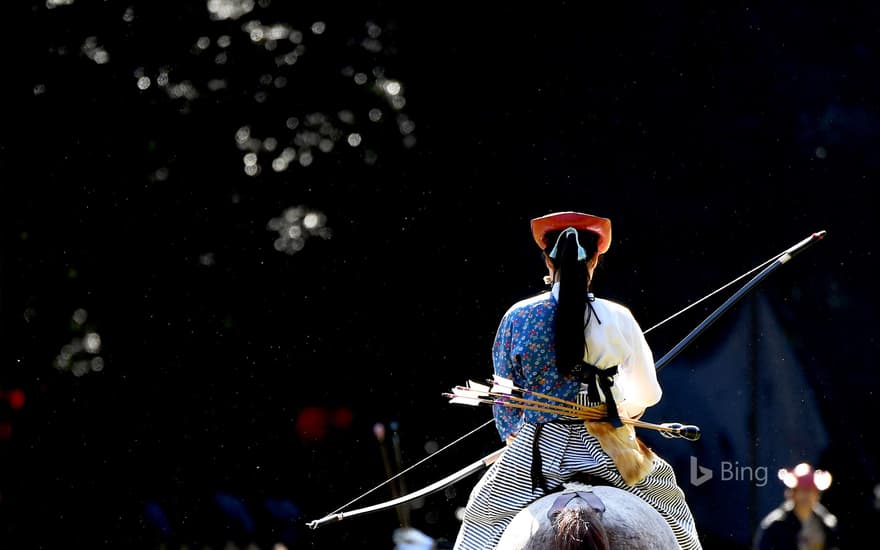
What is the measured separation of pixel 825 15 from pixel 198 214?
5114mm

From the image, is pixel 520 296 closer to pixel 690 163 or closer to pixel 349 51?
pixel 690 163

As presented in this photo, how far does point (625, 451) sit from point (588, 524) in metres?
0.57

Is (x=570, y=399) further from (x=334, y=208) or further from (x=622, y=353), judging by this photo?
(x=334, y=208)

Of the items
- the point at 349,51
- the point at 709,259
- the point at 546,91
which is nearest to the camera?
the point at 709,259

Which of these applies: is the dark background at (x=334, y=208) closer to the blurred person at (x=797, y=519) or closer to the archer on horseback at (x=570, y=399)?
the blurred person at (x=797, y=519)

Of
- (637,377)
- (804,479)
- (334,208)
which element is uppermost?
(637,377)

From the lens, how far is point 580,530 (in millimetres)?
3184

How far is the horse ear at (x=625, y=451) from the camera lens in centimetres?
369

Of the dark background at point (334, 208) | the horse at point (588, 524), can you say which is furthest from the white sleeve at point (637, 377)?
the dark background at point (334, 208)

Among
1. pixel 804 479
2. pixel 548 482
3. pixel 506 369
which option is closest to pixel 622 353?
pixel 506 369

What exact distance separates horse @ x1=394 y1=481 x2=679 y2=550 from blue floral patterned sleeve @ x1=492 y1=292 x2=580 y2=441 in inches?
15.2

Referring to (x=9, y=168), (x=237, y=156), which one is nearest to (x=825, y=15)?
(x=237, y=156)

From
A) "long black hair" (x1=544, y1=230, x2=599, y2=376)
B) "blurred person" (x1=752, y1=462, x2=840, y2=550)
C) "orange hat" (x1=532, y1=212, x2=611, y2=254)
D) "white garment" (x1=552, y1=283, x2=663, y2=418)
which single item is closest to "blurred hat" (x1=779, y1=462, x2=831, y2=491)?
"blurred person" (x1=752, y1=462, x2=840, y2=550)

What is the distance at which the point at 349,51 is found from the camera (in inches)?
376
